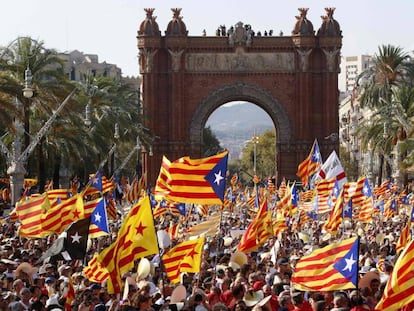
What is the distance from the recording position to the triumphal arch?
2995 inches

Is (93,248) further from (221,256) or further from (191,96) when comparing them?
(191,96)

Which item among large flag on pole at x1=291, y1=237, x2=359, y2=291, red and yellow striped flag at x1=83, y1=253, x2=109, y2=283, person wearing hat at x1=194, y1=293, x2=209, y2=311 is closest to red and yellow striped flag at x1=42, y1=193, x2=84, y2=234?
red and yellow striped flag at x1=83, y1=253, x2=109, y2=283

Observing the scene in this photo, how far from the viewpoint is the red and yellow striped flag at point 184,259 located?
1739 centimetres

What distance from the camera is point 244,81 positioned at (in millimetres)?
76250

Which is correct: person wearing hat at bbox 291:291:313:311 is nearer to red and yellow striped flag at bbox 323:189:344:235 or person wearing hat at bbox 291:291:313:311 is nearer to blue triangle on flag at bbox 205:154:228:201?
blue triangle on flag at bbox 205:154:228:201

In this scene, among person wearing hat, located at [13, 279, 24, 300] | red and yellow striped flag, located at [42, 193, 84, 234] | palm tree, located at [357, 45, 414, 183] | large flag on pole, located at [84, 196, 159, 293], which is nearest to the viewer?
large flag on pole, located at [84, 196, 159, 293]

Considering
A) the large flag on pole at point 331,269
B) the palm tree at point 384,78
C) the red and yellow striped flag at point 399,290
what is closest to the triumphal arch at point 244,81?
the palm tree at point 384,78

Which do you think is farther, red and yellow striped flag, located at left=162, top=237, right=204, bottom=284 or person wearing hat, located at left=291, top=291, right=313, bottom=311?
red and yellow striped flag, located at left=162, top=237, right=204, bottom=284

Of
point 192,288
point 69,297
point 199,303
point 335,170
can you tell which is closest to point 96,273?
point 192,288

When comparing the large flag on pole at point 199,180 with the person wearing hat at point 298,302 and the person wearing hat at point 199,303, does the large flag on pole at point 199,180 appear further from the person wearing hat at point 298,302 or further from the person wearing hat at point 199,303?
the person wearing hat at point 298,302

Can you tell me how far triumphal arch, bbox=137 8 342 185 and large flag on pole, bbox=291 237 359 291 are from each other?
61797 mm

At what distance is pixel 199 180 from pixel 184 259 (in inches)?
105

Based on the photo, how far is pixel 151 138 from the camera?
244 feet

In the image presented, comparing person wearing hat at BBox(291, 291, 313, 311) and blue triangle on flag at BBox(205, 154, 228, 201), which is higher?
blue triangle on flag at BBox(205, 154, 228, 201)
